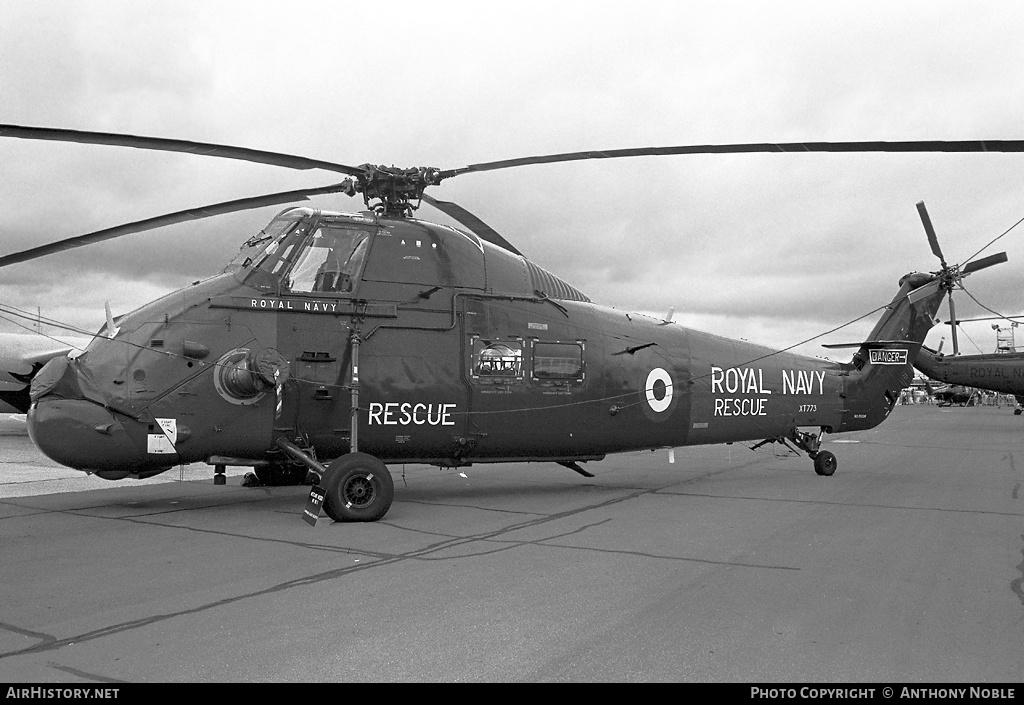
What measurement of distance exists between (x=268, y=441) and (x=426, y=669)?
6196mm

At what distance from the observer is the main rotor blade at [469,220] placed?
432 inches

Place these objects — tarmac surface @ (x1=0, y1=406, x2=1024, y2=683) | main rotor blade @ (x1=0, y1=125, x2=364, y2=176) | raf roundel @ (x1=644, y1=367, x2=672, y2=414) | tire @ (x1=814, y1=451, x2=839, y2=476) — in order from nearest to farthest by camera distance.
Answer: tarmac surface @ (x1=0, y1=406, x2=1024, y2=683) → main rotor blade @ (x1=0, y1=125, x2=364, y2=176) → raf roundel @ (x1=644, y1=367, x2=672, y2=414) → tire @ (x1=814, y1=451, x2=839, y2=476)

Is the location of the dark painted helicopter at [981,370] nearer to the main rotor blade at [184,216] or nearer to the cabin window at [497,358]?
the cabin window at [497,358]

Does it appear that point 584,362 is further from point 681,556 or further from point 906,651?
point 906,651

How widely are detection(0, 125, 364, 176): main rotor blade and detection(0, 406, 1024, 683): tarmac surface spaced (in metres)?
3.98

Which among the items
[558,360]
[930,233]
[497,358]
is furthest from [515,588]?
[930,233]

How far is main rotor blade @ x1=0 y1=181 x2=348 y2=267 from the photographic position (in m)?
8.76

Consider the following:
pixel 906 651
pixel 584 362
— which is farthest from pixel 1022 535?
pixel 584 362

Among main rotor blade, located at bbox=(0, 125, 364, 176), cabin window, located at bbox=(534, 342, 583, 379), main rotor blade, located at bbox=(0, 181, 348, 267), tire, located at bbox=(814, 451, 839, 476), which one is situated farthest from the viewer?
tire, located at bbox=(814, 451, 839, 476)

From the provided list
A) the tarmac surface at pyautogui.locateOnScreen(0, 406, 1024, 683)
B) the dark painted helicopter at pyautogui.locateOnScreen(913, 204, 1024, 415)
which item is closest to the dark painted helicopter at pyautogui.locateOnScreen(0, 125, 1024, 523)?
the tarmac surface at pyautogui.locateOnScreen(0, 406, 1024, 683)

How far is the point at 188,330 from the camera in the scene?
31.2 ft

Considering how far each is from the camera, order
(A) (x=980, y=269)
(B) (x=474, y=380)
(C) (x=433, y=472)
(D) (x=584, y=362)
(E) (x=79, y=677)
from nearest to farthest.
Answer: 1. (E) (x=79, y=677)
2. (B) (x=474, y=380)
3. (D) (x=584, y=362)
4. (A) (x=980, y=269)
5. (C) (x=433, y=472)

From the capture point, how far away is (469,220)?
37.5 ft

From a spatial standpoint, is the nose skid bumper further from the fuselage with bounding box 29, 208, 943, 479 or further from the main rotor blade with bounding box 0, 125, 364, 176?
the main rotor blade with bounding box 0, 125, 364, 176
